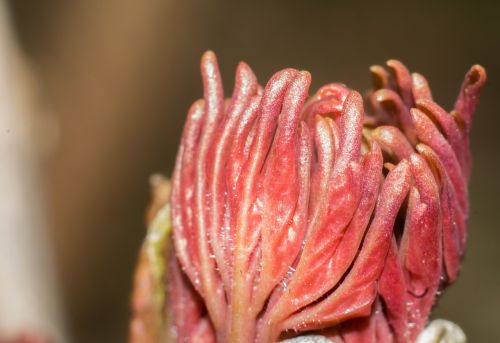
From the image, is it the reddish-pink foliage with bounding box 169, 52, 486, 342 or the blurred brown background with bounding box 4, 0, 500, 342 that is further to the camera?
the blurred brown background with bounding box 4, 0, 500, 342

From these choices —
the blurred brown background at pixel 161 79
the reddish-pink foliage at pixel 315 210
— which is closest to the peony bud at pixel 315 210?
the reddish-pink foliage at pixel 315 210

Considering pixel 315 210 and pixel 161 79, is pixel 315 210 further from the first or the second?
pixel 161 79

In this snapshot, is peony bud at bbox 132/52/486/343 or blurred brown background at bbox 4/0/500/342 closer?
peony bud at bbox 132/52/486/343

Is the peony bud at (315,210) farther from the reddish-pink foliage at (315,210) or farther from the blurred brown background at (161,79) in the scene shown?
the blurred brown background at (161,79)

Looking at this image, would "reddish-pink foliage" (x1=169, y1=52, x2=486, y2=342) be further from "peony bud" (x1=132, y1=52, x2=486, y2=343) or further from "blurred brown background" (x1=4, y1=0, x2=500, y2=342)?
"blurred brown background" (x1=4, y1=0, x2=500, y2=342)

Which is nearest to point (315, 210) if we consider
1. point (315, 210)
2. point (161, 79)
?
point (315, 210)

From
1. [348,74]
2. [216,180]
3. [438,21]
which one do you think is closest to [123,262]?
[348,74]

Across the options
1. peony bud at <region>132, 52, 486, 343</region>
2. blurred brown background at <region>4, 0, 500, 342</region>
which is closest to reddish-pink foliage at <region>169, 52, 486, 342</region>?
peony bud at <region>132, 52, 486, 343</region>

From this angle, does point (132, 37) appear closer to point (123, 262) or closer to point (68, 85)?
point (68, 85)
